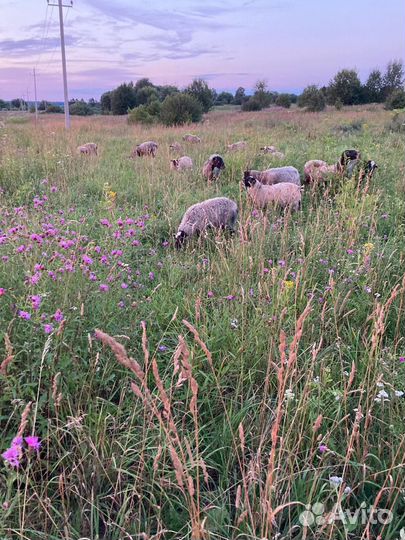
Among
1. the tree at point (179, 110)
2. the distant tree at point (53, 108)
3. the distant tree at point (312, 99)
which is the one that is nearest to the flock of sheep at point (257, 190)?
the tree at point (179, 110)

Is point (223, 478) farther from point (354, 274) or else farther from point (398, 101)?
point (398, 101)

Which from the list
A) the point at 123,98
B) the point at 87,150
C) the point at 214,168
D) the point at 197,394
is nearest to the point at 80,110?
the point at 123,98

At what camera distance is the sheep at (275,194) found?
18.0 feet

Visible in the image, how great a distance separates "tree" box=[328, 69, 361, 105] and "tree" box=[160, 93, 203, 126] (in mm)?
21916

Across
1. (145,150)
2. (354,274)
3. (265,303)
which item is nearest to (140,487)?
(265,303)

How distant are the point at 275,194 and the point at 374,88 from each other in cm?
4210

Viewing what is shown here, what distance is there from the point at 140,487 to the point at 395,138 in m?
12.7

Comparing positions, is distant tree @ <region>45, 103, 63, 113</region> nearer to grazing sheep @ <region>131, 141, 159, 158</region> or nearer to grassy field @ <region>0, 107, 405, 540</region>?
grazing sheep @ <region>131, 141, 159, 158</region>

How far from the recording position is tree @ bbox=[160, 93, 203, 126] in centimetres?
2072

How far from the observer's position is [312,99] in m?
32.9

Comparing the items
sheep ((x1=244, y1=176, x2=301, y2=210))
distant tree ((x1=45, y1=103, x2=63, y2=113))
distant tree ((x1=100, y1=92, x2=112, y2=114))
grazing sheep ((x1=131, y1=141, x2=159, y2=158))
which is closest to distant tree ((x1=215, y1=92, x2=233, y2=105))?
distant tree ((x1=100, y1=92, x2=112, y2=114))

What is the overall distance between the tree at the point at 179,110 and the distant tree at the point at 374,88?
25.7 meters

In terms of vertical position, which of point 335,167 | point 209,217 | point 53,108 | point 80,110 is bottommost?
point 209,217

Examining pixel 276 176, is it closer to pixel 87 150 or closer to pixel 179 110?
pixel 87 150
